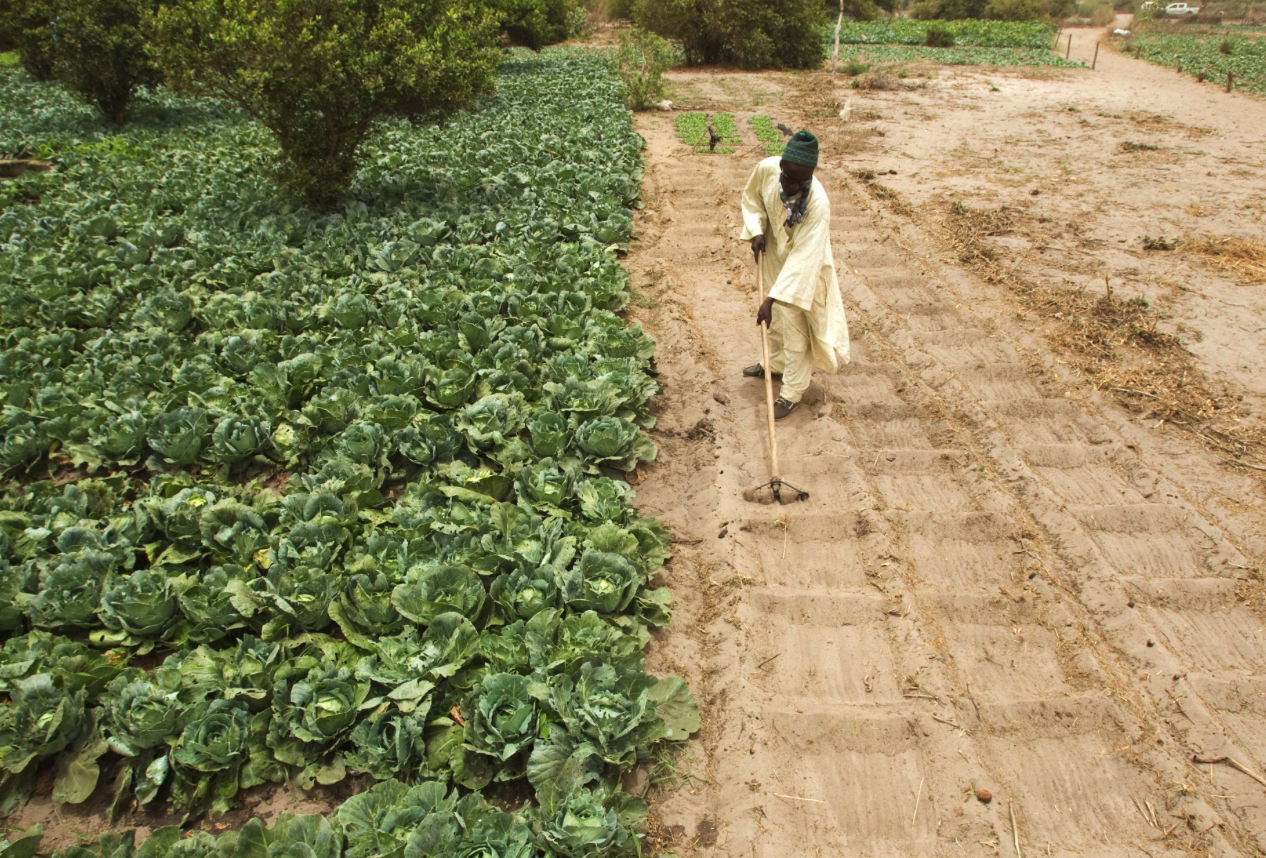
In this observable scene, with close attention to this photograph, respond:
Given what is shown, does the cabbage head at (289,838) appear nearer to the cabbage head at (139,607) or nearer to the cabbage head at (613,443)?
the cabbage head at (139,607)

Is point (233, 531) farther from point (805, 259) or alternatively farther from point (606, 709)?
point (805, 259)

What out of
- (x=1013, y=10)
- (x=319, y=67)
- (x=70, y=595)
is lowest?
(x=70, y=595)

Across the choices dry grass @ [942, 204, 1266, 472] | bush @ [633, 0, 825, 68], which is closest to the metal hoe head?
dry grass @ [942, 204, 1266, 472]

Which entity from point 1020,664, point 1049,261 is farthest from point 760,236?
point 1049,261

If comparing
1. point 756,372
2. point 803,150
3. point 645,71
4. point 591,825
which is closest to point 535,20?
point 645,71

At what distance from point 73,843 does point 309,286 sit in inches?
193

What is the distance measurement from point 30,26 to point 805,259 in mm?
17907

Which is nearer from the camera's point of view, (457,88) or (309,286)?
(309,286)

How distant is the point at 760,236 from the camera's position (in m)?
5.23

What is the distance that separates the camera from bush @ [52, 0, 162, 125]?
12.4 meters

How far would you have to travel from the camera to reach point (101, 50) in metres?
12.9

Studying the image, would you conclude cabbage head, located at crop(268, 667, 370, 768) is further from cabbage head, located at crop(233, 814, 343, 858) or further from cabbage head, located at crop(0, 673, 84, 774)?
cabbage head, located at crop(0, 673, 84, 774)

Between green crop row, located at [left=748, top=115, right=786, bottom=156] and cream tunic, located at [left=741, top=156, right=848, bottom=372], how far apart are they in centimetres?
690

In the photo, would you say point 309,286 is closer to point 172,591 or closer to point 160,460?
point 160,460
